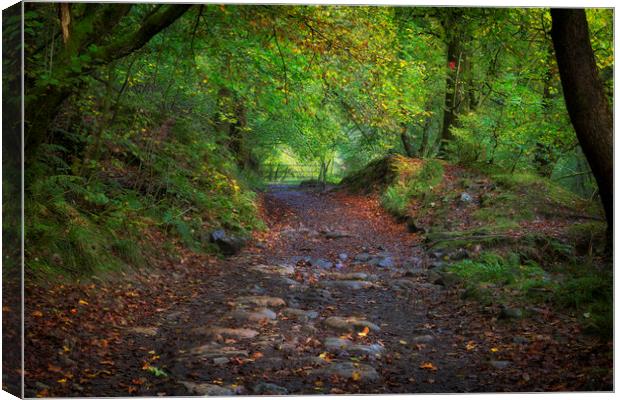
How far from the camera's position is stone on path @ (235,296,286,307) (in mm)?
5395

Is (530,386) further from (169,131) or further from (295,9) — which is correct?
(169,131)

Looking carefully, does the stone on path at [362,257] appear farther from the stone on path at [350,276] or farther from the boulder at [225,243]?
the boulder at [225,243]

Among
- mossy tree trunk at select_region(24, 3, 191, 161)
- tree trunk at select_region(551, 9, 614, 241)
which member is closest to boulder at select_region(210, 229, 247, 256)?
mossy tree trunk at select_region(24, 3, 191, 161)

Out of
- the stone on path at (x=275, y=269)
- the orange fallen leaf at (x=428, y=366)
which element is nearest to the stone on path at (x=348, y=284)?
the stone on path at (x=275, y=269)

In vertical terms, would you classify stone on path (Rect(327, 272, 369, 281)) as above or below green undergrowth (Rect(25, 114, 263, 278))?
below

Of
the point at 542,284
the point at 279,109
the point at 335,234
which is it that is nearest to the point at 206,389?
the point at 542,284

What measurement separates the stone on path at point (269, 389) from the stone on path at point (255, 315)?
110 centimetres

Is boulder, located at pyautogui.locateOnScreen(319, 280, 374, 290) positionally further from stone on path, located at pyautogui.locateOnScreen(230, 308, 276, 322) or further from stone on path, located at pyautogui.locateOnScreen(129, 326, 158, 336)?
stone on path, located at pyautogui.locateOnScreen(129, 326, 158, 336)

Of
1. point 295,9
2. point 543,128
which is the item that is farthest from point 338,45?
point 543,128

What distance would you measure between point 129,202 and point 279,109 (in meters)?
2.20

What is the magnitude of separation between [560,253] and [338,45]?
3.21m

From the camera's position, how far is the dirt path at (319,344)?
3.77m

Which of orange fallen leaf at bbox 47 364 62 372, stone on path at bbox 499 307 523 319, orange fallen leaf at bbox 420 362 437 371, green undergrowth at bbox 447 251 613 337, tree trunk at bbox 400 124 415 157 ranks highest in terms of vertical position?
tree trunk at bbox 400 124 415 157

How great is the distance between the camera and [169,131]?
786 centimetres
